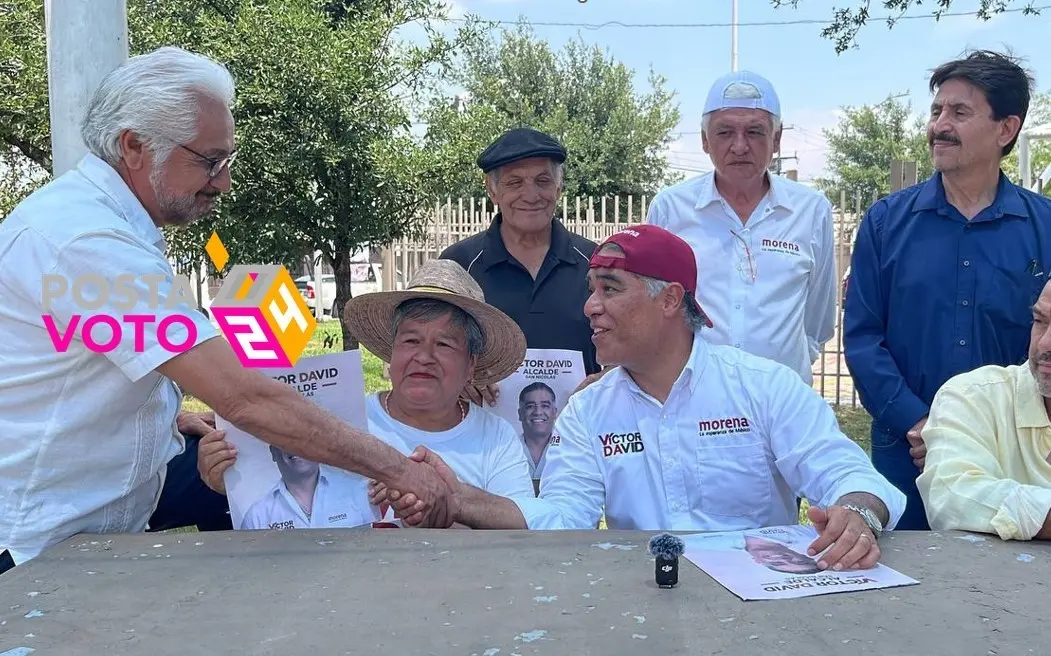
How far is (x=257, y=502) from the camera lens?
2611 millimetres

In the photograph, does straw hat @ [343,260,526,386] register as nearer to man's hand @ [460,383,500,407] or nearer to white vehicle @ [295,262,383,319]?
man's hand @ [460,383,500,407]

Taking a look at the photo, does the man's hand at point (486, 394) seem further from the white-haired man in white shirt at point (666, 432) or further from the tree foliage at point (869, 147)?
the tree foliage at point (869, 147)

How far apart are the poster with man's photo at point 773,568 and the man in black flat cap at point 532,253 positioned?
5.08ft

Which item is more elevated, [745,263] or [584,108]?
[584,108]

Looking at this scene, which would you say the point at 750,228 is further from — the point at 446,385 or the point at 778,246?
the point at 446,385

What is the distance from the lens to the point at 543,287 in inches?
149

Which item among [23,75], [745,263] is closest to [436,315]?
[745,263]

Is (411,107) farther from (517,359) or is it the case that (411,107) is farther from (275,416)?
(275,416)

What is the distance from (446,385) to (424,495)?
566 mm

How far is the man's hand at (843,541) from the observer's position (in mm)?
2035

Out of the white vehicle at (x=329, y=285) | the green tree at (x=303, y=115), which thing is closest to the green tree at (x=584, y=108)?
the white vehicle at (x=329, y=285)

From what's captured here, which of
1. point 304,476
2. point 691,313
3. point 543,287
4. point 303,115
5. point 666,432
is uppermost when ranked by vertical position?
point 303,115

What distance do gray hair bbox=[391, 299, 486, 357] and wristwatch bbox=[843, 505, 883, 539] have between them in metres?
1.38

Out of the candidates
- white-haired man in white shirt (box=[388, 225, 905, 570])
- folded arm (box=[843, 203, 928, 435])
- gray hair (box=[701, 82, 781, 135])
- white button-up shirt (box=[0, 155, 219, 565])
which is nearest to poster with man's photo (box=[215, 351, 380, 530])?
white-haired man in white shirt (box=[388, 225, 905, 570])
